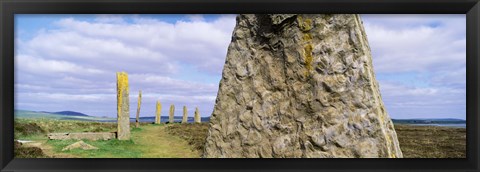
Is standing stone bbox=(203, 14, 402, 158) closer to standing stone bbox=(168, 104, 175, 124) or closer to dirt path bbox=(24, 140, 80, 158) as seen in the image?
dirt path bbox=(24, 140, 80, 158)

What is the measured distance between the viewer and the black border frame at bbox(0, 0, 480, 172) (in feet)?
9.43

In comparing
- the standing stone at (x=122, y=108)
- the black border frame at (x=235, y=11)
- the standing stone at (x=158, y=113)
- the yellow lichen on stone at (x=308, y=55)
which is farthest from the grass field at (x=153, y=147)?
the standing stone at (x=158, y=113)

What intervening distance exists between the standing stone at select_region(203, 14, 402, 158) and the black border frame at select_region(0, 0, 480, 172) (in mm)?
406

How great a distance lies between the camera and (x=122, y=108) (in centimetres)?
984

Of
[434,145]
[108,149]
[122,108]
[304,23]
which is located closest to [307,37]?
[304,23]

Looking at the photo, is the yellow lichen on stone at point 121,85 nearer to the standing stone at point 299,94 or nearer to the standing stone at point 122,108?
the standing stone at point 122,108

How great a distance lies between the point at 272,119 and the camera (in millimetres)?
3660

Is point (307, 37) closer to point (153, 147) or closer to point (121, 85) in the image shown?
point (153, 147)

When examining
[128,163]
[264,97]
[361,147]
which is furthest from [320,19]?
[128,163]

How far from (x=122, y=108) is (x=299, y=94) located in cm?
713

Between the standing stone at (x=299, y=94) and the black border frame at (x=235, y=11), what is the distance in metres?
0.41

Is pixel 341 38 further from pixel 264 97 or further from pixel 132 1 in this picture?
pixel 132 1

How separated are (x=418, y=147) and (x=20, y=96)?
24.2 feet

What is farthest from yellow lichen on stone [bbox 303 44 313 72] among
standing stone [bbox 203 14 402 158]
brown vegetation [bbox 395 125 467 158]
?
brown vegetation [bbox 395 125 467 158]
